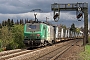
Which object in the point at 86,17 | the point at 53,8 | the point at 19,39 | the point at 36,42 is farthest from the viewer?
the point at 86,17

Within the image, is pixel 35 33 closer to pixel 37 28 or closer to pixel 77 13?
pixel 37 28

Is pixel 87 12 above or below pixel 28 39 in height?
above

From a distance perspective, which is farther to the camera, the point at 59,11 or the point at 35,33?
the point at 59,11

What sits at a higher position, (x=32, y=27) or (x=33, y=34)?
(x=32, y=27)

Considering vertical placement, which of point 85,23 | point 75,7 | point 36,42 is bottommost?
point 36,42

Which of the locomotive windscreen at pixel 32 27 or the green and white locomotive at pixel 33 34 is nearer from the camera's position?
the green and white locomotive at pixel 33 34

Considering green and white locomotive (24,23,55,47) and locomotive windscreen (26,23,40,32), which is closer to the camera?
green and white locomotive (24,23,55,47)

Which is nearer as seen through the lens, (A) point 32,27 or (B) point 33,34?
(B) point 33,34

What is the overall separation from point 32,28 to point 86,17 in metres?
17.6

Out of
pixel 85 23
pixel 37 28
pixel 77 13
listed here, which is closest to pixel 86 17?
pixel 85 23

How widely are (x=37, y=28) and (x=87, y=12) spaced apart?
53.0 ft

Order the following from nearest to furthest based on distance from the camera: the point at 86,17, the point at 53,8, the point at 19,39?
the point at 19,39 → the point at 53,8 → the point at 86,17

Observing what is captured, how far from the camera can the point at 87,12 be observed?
41.6 m

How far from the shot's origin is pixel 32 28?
2825 cm
